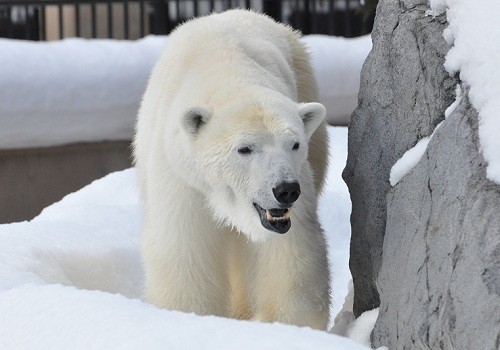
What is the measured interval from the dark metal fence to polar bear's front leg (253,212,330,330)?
6.53 metres

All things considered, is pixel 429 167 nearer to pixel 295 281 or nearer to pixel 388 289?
pixel 388 289

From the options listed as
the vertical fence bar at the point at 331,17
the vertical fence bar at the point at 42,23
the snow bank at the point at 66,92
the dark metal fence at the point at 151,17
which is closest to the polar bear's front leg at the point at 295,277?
the snow bank at the point at 66,92

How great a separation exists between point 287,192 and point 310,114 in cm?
47

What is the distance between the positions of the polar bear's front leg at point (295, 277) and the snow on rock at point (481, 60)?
34.3 inches

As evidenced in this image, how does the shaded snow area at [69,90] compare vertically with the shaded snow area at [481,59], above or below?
below

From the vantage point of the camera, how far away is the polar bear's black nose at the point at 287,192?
3146mm

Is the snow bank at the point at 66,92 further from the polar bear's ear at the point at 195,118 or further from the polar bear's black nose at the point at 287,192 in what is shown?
the polar bear's black nose at the point at 287,192

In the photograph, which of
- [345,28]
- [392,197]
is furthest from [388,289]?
[345,28]

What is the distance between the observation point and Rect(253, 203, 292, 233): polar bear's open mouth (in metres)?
3.27

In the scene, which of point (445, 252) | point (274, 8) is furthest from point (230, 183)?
point (274, 8)

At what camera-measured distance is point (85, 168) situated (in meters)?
7.74

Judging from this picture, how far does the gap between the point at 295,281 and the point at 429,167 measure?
0.83 metres

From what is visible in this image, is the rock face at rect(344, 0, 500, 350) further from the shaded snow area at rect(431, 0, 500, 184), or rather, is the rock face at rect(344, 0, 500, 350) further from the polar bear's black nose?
the polar bear's black nose

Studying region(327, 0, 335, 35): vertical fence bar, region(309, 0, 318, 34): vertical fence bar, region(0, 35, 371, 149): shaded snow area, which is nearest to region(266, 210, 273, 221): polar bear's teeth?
region(0, 35, 371, 149): shaded snow area
